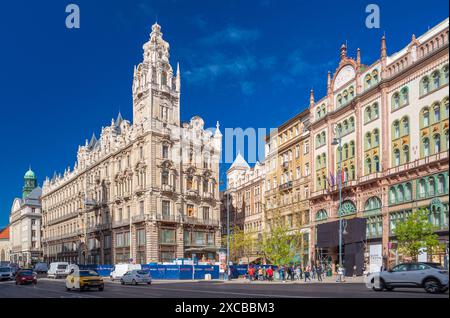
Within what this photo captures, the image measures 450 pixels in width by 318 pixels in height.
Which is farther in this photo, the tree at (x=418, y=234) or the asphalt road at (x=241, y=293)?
the tree at (x=418, y=234)

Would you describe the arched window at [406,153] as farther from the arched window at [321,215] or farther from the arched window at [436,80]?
the arched window at [321,215]

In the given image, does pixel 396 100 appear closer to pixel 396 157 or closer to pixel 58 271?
pixel 396 157

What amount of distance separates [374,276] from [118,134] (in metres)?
74.9

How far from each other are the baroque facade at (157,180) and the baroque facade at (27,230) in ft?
223

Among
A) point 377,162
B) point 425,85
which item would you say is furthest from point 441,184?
point 377,162

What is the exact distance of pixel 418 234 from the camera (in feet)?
148

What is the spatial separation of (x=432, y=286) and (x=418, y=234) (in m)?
19.3

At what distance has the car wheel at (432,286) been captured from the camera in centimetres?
2656

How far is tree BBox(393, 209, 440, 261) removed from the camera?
44.8m

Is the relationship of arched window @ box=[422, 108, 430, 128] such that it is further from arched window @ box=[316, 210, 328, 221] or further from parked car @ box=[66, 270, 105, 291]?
parked car @ box=[66, 270, 105, 291]

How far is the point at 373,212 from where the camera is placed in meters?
59.1

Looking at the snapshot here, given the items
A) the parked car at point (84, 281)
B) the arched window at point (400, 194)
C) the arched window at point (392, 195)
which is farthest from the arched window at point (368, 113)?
the parked car at point (84, 281)

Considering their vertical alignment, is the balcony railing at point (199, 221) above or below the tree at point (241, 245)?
above
